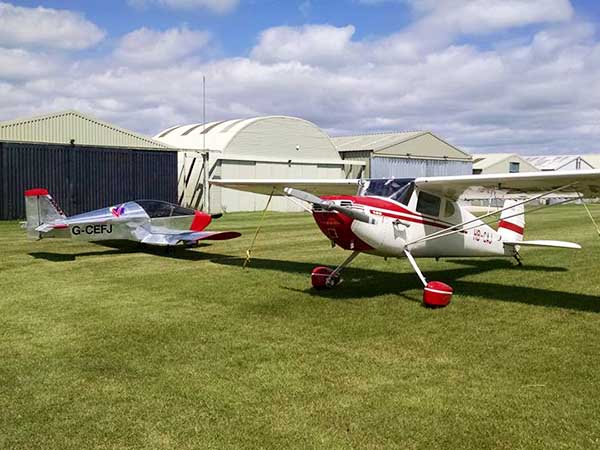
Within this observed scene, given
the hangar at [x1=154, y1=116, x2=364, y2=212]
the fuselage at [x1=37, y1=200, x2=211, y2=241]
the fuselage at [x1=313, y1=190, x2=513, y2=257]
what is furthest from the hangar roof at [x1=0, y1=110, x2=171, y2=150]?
the fuselage at [x1=313, y1=190, x2=513, y2=257]

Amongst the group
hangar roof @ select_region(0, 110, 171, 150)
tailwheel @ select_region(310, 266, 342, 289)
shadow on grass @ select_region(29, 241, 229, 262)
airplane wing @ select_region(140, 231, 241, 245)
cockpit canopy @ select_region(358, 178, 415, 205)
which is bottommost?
shadow on grass @ select_region(29, 241, 229, 262)

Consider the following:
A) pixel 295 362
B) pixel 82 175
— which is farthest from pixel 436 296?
pixel 82 175

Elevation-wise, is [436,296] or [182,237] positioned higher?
[182,237]

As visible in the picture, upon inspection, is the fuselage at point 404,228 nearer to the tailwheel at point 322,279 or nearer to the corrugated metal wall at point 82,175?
the tailwheel at point 322,279

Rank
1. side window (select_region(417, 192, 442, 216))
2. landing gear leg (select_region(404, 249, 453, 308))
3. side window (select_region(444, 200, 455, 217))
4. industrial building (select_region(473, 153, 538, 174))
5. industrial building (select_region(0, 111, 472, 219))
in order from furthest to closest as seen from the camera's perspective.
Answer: industrial building (select_region(473, 153, 538, 174)) → industrial building (select_region(0, 111, 472, 219)) → side window (select_region(444, 200, 455, 217)) → side window (select_region(417, 192, 442, 216)) → landing gear leg (select_region(404, 249, 453, 308))

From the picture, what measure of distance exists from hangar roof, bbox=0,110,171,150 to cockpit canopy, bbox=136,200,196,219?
15732 mm

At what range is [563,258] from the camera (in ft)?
44.6

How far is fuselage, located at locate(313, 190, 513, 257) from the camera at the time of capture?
853 cm

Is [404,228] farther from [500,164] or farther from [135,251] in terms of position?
[500,164]

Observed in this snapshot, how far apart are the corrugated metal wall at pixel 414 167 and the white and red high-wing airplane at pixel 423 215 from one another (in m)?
32.7

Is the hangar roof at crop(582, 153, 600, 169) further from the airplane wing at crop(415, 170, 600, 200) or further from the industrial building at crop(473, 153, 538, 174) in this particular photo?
the airplane wing at crop(415, 170, 600, 200)

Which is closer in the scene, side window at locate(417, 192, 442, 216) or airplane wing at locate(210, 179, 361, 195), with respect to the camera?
side window at locate(417, 192, 442, 216)

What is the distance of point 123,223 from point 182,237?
1.56 m

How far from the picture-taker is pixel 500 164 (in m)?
61.6
